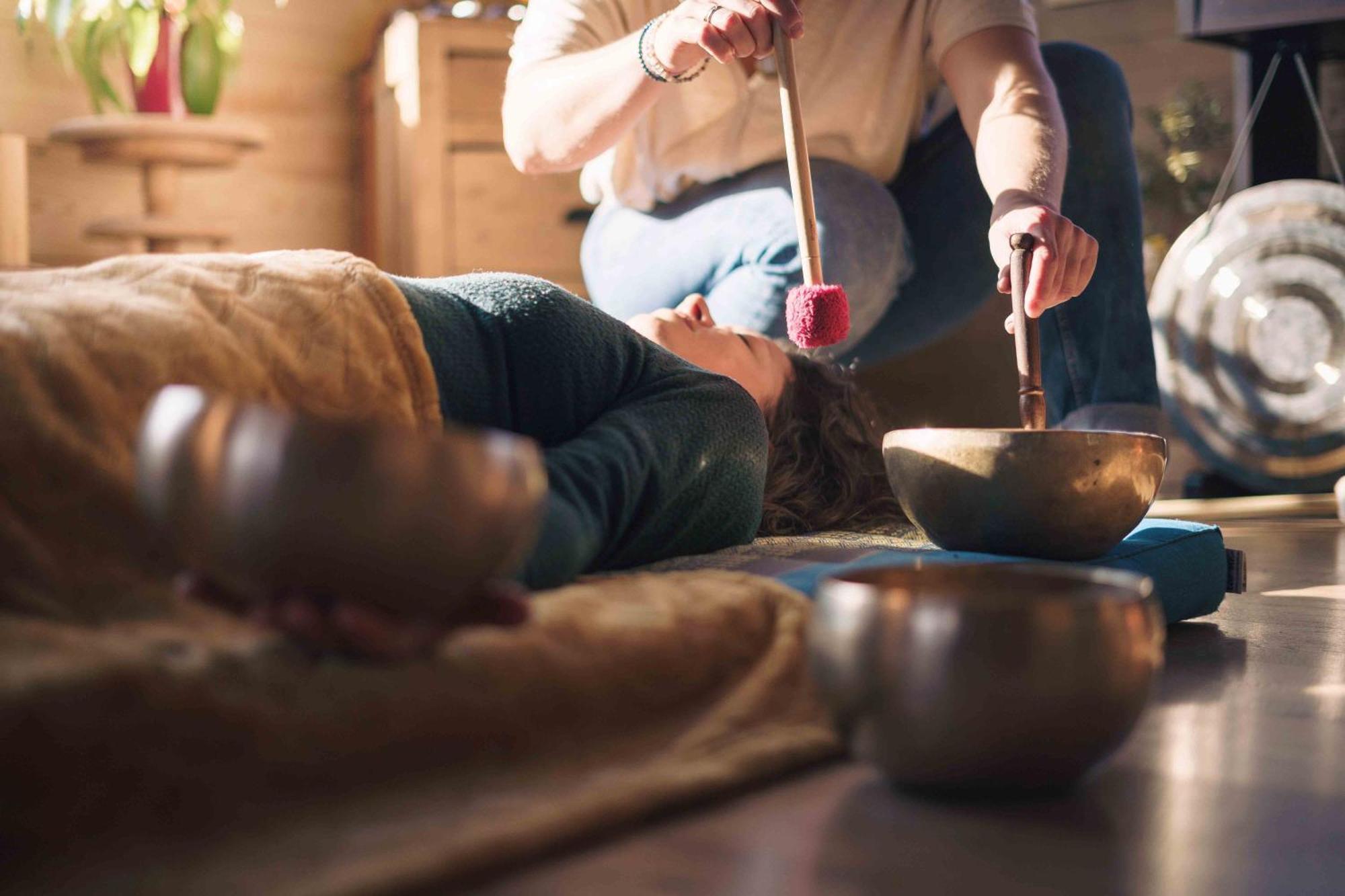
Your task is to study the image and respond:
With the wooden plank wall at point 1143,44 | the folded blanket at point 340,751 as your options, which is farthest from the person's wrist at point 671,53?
the wooden plank wall at point 1143,44

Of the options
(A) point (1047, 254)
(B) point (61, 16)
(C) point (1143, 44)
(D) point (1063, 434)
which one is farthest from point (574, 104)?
(C) point (1143, 44)

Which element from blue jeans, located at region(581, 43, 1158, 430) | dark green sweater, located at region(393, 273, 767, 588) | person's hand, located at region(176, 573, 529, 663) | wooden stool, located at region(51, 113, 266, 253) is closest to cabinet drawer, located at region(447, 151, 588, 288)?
wooden stool, located at region(51, 113, 266, 253)

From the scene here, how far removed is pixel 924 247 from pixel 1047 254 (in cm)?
81

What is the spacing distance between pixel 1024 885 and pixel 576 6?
1.73m

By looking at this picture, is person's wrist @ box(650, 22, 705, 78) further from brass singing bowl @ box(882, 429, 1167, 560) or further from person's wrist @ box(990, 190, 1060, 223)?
brass singing bowl @ box(882, 429, 1167, 560)

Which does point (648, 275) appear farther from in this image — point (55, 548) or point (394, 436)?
point (394, 436)

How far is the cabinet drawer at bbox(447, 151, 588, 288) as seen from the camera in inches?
132

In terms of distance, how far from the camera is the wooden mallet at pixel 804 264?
1.60m

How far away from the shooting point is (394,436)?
0.71 metres

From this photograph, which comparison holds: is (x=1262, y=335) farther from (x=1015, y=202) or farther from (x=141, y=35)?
(x=141, y=35)

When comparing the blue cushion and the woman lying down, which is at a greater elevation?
the woman lying down

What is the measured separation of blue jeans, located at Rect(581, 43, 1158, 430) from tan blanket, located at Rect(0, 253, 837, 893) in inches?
42.2

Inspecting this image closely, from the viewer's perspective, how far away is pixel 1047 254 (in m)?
1.58

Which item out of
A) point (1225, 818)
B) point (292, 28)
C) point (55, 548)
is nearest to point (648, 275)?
point (55, 548)
